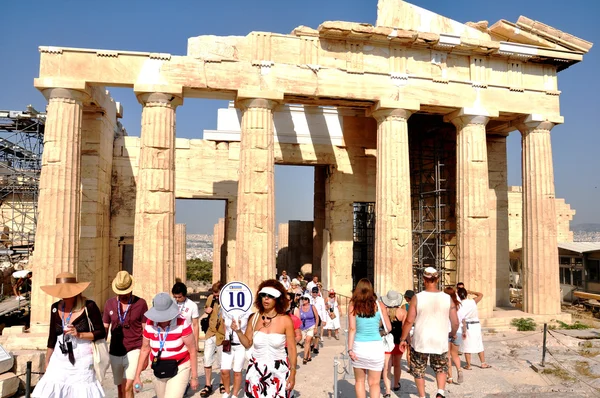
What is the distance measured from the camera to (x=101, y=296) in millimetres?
15852

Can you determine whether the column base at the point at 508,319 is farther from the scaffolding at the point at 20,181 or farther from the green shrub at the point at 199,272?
the green shrub at the point at 199,272

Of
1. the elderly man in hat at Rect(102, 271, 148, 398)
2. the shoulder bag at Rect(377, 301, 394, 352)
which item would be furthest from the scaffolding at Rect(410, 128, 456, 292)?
the elderly man in hat at Rect(102, 271, 148, 398)

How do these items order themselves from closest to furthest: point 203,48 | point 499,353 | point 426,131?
point 499,353 → point 203,48 → point 426,131

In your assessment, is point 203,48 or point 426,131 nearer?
point 203,48

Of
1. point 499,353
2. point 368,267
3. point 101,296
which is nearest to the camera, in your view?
point 499,353

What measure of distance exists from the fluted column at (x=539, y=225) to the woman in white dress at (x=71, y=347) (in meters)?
14.7

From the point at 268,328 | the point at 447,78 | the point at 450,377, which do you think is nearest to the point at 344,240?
the point at 447,78

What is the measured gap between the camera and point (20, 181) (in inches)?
956

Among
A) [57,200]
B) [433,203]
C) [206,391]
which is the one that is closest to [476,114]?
[433,203]

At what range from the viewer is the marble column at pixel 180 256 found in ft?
50.1

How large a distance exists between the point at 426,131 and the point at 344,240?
5.86 m

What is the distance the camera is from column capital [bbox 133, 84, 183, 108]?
12977 mm

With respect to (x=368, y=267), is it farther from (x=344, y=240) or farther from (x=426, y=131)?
(x=426, y=131)

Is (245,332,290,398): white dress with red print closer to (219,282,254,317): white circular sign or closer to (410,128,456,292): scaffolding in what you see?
(219,282,254,317): white circular sign
